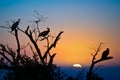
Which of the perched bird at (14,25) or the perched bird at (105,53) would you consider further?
the perched bird at (14,25)

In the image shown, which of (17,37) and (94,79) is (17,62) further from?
(94,79)

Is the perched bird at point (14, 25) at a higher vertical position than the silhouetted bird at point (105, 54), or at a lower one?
higher

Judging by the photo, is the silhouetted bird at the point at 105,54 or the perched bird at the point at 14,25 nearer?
the silhouetted bird at the point at 105,54

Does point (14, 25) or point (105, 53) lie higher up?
point (14, 25)

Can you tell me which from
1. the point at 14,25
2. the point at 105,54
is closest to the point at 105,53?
the point at 105,54

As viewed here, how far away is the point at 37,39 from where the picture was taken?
64.0ft

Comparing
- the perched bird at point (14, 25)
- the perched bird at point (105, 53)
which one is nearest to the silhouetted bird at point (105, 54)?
the perched bird at point (105, 53)

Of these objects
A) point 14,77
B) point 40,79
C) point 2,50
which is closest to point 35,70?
point 40,79

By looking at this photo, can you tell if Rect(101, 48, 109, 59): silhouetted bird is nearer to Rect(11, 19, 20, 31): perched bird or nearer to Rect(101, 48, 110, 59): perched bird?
Rect(101, 48, 110, 59): perched bird

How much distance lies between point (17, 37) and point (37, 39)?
54.2 inches

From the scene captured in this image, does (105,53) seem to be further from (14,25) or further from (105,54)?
(14,25)

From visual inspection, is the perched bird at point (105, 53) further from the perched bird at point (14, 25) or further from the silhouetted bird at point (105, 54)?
the perched bird at point (14, 25)

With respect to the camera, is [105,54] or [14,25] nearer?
[105,54]

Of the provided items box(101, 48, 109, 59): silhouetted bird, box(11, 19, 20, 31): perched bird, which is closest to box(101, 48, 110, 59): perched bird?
box(101, 48, 109, 59): silhouetted bird
